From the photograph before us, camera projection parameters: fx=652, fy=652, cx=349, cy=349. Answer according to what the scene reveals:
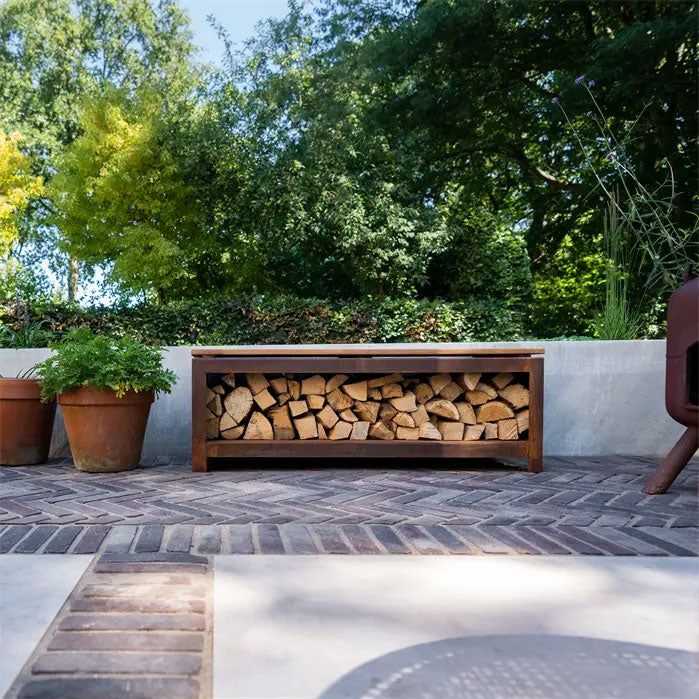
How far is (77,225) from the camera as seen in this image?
12.6 metres

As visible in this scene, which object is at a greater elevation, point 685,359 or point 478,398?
point 685,359

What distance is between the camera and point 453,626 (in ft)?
5.33

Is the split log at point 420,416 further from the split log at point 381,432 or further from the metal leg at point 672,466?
the metal leg at point 672,466

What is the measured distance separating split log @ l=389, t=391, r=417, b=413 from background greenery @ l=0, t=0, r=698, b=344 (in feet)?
9.75

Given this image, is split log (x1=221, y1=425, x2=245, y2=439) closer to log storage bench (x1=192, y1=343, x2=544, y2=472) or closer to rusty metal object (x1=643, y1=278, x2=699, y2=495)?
log storage bench (x1=192, y1=343, x2=544, y2=472)

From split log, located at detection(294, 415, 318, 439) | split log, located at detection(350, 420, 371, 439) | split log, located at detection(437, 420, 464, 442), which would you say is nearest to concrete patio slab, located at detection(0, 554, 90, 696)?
split log, located at detection(294, 415, 318, 439)

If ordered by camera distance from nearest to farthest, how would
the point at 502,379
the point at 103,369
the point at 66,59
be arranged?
the point at 103,369
the point at 502,379
the point at 66,59

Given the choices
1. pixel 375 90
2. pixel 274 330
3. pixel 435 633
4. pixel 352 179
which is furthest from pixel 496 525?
pixel 375 90

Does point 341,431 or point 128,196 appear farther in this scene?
point 128,196

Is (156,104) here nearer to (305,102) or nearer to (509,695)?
(305,102)

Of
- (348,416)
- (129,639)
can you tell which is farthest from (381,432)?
(129,639)

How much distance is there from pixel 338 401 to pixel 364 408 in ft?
0.57

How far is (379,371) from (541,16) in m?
7.92

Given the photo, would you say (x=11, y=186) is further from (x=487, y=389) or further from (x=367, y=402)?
(x=487, y=389)
